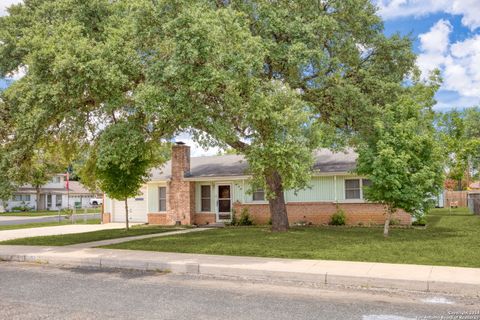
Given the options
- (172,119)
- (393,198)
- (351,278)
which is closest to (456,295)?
(351,278)

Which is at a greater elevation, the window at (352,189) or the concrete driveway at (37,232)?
the window at (352,189)

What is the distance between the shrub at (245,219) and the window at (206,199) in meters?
2.47

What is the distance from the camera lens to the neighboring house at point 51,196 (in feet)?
199

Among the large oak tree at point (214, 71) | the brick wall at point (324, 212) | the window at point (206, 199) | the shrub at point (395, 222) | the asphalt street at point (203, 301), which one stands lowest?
the asphalt street at point (203, 301)

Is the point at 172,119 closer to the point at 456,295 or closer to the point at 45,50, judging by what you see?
the point at 45,50

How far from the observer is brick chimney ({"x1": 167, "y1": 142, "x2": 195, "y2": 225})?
25.4 metres

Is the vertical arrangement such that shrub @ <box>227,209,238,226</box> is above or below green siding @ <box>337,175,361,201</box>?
below

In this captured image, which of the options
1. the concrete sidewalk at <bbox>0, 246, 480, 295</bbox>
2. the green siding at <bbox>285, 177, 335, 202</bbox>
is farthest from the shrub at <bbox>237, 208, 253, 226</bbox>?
the concrete sidewalk at <bbox>0, 246, 480, 295</bbox>

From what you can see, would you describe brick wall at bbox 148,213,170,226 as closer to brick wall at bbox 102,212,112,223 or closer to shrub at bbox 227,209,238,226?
brick wall at bbox 102,212,112,223

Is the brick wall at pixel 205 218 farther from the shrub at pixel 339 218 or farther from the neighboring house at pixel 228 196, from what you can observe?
the shrub at pixel 339 218

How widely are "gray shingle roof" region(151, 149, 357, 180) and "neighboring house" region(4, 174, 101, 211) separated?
35187 millimetres

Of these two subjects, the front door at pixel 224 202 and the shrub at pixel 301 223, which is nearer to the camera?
the shrub at pixel 301 223

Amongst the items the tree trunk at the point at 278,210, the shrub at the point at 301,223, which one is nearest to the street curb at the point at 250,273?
the tree trunk at the point at 278,210

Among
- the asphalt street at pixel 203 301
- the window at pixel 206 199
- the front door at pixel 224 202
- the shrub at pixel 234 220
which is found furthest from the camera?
the window at pixel 206 199
